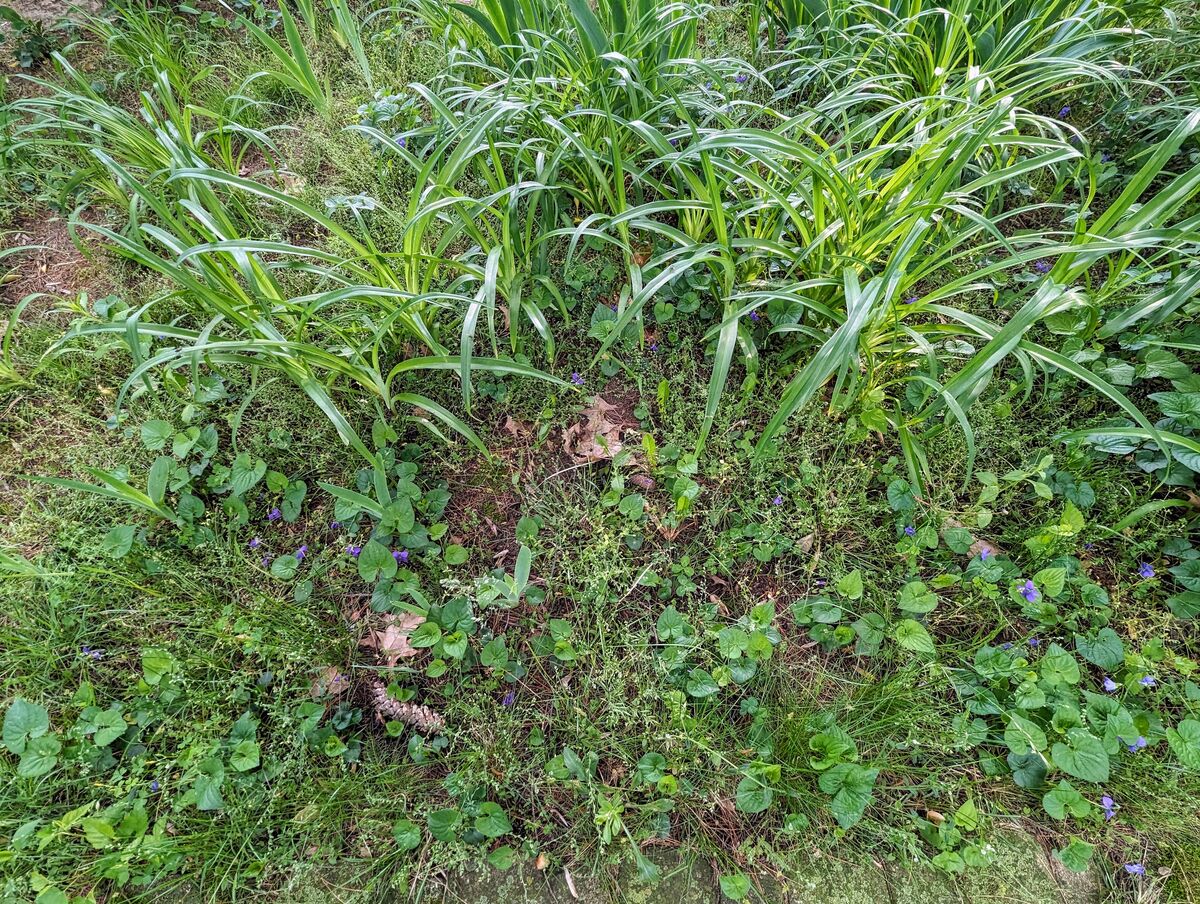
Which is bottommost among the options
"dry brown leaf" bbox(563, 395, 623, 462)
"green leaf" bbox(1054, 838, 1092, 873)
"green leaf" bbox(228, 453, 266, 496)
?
"green leaf" bbox(1054, 838, 1092, 873)

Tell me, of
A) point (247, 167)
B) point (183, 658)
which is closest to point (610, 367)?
point (183, 658)

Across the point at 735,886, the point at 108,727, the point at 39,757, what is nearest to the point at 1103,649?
the point at 735,886

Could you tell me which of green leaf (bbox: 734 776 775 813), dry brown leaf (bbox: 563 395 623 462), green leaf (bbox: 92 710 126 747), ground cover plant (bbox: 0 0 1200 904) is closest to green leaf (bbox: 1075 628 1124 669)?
ground cover plant (bbox: 0 0 1200 904)

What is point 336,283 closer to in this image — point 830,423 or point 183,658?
point 183,658

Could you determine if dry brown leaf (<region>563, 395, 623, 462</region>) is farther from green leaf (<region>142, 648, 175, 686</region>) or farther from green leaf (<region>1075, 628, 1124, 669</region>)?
green leaf (<region>1075, 628, 1124, 669</region>)

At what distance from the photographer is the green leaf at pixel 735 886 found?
3.94 ft

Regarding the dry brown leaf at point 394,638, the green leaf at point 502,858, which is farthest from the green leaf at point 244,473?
the green leaf at point 502,858

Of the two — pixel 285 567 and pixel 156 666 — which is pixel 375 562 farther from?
pixel 156 666

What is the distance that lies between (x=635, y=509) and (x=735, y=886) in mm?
846

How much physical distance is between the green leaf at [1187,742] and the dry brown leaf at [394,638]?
1733 millimetres

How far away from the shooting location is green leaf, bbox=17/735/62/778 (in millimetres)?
1309

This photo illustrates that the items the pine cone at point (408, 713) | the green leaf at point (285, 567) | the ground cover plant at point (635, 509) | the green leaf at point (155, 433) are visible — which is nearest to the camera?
the ground cover plant at point (635, 509)

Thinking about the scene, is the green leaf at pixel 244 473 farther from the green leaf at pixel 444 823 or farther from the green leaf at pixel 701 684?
the green leaf at pixel 701 684

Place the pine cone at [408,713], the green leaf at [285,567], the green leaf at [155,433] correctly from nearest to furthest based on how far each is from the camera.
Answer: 1. the pine cone at [408,713]
2. the green leaf at [285,567]
3. the green leaf at [155,433]
